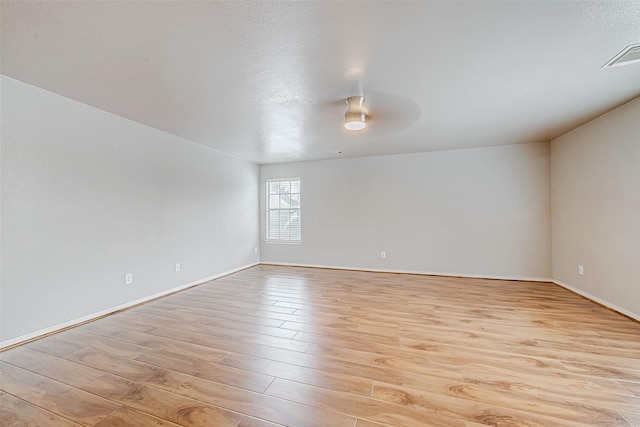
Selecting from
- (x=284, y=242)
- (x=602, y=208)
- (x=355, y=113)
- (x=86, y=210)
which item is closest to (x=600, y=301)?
(x=602, y=208)

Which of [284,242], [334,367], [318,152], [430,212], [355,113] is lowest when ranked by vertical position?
[334,367]

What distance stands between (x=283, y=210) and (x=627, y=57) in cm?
510

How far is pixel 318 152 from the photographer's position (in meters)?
4.71

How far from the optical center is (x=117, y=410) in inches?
56.3

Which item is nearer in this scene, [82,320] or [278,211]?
[82,320]

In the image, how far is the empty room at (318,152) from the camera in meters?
1.48

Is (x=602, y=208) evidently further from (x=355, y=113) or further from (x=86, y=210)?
(x=86, y=210)

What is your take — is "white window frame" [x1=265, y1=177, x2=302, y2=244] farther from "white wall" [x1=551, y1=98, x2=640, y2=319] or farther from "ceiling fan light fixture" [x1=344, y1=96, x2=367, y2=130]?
"white wall" [x1=551, y1=98, x2=640, y2=319]

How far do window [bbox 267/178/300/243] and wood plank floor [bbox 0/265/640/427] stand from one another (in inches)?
103

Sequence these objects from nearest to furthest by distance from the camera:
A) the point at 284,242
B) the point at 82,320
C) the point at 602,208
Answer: the point at 82,320 → the point at 602,208 → the point at 284,242

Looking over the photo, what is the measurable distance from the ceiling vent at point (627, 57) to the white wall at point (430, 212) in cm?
247

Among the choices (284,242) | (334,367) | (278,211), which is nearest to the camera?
(334,367)

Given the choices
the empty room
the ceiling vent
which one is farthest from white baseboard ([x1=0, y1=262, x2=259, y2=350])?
the ceiling vent

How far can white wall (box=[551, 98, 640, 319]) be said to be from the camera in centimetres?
264
